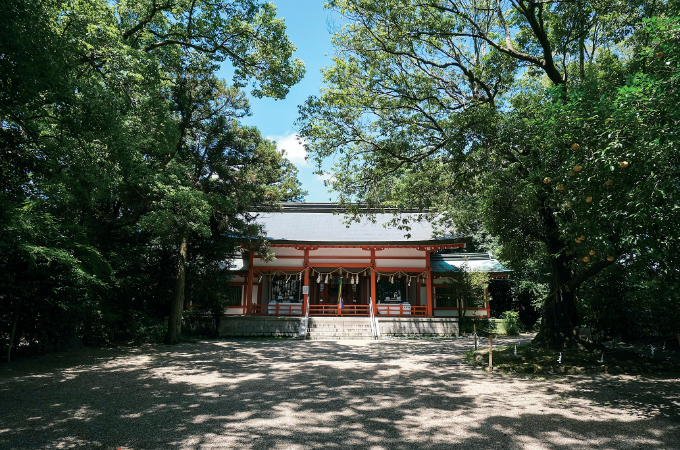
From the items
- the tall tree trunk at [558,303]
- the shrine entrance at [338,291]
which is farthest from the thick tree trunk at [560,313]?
the shrine entrance at [338,291]

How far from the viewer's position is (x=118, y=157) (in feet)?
23.1

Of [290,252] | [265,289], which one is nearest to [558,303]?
[290,252]

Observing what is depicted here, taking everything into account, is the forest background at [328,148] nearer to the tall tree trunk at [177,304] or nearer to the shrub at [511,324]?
the tall tree trunk at [177,304]

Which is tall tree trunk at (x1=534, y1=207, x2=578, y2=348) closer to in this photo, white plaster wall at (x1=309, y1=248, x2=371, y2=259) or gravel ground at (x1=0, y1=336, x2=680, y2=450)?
gravel ground at (x1=0, y1=336, x2=680, y2=450)

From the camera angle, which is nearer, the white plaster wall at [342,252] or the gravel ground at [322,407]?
the gravel ground at [322,407]

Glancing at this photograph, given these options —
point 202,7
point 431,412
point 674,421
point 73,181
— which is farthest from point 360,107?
point 674,421

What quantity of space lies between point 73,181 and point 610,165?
7.91m

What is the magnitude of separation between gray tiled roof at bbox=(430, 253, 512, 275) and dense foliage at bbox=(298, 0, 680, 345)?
22.1 ft

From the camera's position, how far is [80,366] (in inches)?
322

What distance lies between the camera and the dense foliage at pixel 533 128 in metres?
4.11

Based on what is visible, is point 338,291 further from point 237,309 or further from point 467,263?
point 467,263

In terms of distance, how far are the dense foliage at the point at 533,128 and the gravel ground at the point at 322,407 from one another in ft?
6.57

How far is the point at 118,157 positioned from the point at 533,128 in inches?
300

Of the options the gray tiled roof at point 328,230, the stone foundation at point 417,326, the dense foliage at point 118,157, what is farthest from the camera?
the gray tiled roof at point 328,230
